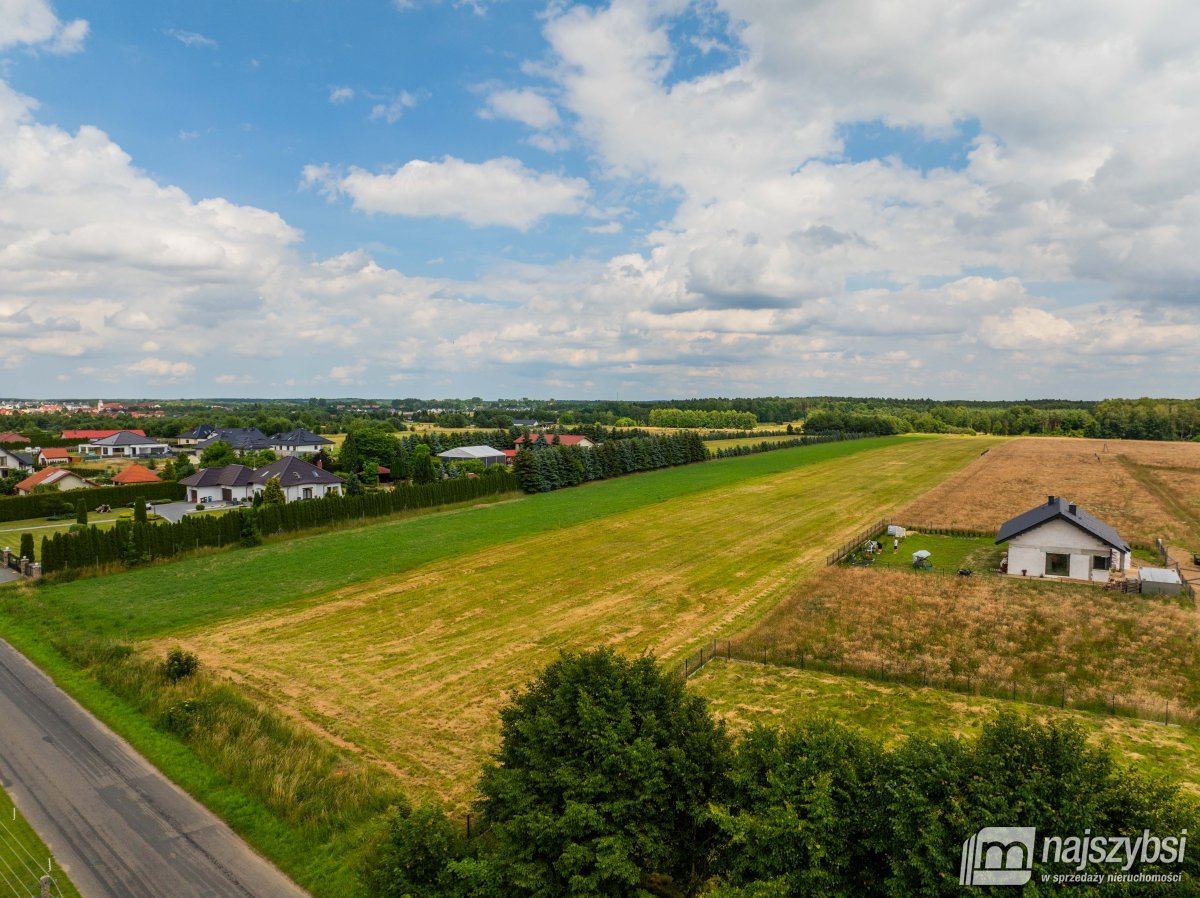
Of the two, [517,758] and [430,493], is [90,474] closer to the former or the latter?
[430,493]

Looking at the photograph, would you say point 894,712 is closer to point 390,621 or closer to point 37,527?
point 390,621

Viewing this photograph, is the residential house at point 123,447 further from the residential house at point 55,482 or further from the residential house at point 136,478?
the residential house at point 55,482

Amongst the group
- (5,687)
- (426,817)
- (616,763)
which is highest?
(616,763)

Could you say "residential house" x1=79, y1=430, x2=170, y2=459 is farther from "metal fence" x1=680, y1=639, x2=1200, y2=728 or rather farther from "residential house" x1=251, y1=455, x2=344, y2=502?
"metal fence" x1=680, y1=639, x2=1200, y2=728

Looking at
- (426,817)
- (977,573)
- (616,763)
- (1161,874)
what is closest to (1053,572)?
(977,573)

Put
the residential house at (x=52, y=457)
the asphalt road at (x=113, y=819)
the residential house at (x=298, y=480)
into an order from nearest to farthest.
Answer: the asphalt road at (x=113, y=819)
the residential house at (x=298, y=480)
the residential house at (x=52, y=457)

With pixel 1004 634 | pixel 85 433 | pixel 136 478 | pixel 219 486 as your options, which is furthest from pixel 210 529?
pixel 85 433

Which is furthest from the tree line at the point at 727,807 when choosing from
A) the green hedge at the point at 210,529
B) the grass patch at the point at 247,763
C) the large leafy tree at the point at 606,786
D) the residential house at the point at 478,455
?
the residential house at the point at 478,455
